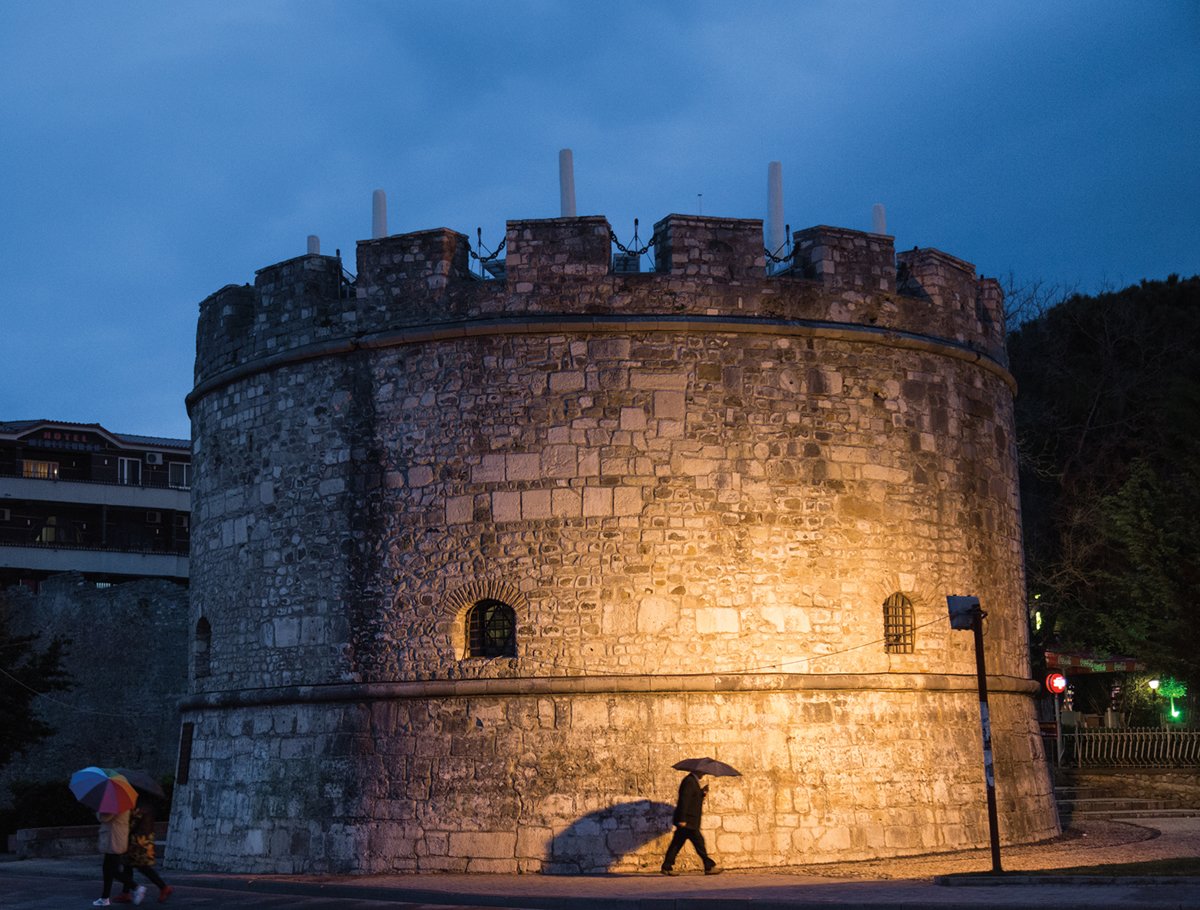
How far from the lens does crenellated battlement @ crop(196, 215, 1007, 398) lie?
45.8 feet

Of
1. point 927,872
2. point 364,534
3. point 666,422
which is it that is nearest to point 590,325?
point 666,422

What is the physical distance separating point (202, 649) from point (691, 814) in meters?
6.47

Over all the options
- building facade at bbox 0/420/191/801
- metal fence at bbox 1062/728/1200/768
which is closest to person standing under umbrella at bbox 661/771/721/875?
metal fence at bbox 1062/728/1200/768

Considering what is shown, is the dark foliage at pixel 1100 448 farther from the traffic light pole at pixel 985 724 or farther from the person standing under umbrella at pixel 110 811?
the person standing under umbrella at pixel 110 811

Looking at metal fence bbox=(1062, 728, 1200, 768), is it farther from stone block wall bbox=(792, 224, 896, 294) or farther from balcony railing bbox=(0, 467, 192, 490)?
balcony railing bbox=(0, 467, 192, 490)

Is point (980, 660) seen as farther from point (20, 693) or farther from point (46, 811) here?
point (20, 693)

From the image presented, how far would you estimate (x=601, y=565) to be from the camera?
13414 millimetres

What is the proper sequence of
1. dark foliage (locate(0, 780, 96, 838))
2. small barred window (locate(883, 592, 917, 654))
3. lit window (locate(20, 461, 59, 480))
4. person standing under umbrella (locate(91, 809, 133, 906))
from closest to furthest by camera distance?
person standing under umbrella (locate(91, 809, 133, 906)), small barred window (locate(883, 592, 917, 654)), dark foliage (locate(0, 780, 96, 838)), lit window (locate(20, 461, 59, 480))

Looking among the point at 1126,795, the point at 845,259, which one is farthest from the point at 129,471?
the point at 845,259

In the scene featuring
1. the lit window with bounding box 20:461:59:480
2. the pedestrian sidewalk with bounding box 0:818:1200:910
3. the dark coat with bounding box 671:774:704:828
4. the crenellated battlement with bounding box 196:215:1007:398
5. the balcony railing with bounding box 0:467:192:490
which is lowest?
the pedestrian sidewalk with bounding box 0:818:1200:910

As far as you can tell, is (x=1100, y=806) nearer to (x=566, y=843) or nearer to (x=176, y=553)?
(x=566, y=843)

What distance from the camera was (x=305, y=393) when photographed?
14.9 m

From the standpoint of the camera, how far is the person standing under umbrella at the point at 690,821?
12.4 metres

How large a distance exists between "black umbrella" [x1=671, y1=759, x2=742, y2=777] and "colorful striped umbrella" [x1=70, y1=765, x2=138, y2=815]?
447cm
